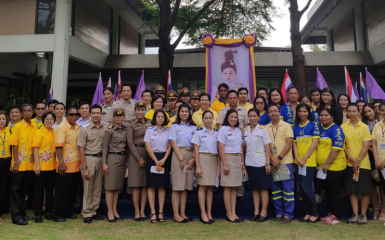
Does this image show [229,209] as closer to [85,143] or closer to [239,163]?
[239,163]

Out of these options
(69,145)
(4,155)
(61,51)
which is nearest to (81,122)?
(69,145)

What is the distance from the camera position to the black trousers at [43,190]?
163 inches

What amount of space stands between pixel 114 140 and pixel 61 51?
7227 mm

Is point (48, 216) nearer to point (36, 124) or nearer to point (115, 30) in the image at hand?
point (36, 124)

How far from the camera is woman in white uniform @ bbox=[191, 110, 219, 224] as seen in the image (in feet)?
13.1

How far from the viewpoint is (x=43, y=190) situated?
424cm

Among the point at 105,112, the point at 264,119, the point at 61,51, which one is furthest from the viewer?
the point at 61,51

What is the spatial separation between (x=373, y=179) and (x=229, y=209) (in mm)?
2206

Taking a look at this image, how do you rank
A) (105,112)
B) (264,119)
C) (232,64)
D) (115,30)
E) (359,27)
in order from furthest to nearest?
(115,30) < (359,27) < (232,64) < (105,112) < (264,119)

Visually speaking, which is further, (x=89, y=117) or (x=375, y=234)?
(x=89, y=117)

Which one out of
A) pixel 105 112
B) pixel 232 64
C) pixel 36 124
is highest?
pixel 232 64

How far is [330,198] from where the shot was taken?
4102 millimetres

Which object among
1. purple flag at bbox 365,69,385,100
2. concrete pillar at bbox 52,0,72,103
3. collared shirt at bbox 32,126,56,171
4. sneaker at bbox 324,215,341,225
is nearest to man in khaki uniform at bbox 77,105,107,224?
collared shirt at bbox 32,126,56,171

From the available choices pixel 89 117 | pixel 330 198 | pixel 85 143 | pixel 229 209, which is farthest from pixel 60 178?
pixel 330 198
